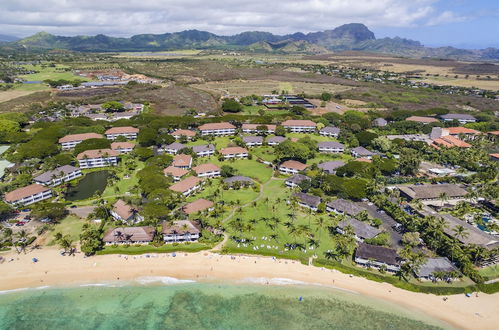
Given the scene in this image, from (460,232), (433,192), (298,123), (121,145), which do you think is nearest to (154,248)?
(121,145)

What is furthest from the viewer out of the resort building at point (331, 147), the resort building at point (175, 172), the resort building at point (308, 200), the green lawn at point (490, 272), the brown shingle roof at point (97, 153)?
the resort building at point (331, 147)

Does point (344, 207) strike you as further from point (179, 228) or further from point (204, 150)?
point (204, 150)

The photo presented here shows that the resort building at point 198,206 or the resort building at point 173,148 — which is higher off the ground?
the resort building at point 173,148

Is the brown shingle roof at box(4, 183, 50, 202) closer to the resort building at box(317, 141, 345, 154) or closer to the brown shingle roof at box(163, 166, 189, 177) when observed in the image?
the brown shingle roof at box(163, 166, 189, 177)

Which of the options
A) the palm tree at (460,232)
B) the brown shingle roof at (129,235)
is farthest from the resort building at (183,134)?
the palm tree at (460,232)

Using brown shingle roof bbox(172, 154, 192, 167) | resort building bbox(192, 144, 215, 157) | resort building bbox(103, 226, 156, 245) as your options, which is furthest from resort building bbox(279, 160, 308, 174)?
resort building bbox(103, 226, 156, 245)

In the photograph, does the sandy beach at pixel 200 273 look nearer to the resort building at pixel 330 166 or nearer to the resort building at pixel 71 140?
the resort building at pixel 330 166
